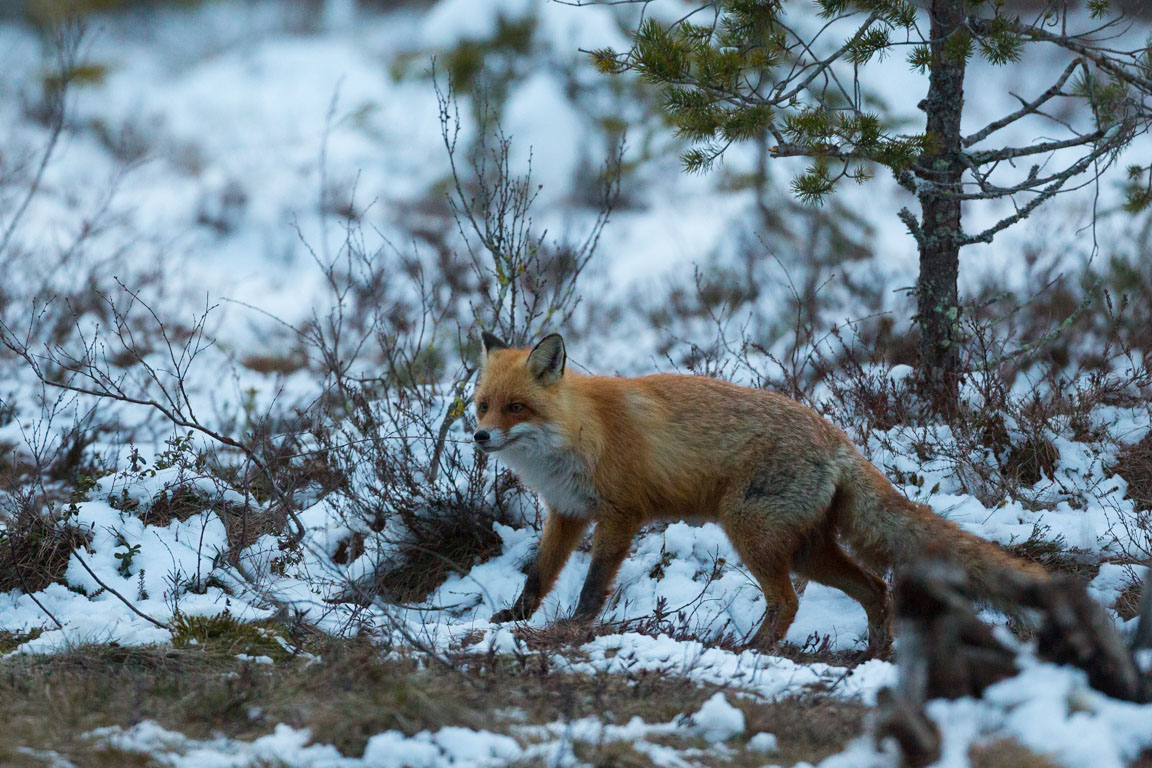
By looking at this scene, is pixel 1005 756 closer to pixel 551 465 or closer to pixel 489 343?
pixel 551 465

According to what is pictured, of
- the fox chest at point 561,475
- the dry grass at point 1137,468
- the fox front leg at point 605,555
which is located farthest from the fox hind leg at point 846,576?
the dry grass at point 1137,468

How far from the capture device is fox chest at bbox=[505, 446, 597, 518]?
5.36m

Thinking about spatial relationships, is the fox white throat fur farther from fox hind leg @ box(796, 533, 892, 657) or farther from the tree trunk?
the tree trunk

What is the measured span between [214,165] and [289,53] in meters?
6.73

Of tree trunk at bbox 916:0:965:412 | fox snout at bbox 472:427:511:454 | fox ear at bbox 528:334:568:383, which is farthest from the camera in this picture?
tree trunk at bbox 916:0:965:412

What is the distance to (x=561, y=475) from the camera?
5398 mm

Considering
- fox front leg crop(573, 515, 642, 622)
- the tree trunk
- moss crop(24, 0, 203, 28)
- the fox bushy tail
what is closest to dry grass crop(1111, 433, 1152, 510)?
the tree trunk

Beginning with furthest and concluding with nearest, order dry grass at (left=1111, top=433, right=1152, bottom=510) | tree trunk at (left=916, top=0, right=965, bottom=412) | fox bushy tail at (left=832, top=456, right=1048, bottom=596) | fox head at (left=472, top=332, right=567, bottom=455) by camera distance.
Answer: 1. tree trunk at (left=916, top=0, right=965, bottom=412)
2. dry grass at (left=1111, top=433, right=1152, bottom=510)
3. fox head at (left=472, top=332, right=567, bottom=455)
4. fox bushy tail at (left=832, top=456, right=1048, bottom=596)

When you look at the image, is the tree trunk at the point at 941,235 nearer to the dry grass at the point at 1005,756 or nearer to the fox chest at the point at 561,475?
the fox chest at the point at 561,475

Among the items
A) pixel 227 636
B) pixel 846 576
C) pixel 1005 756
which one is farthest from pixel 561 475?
pixel 1005 756

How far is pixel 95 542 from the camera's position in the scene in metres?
5.77

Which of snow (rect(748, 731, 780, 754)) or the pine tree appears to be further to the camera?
the pine tree

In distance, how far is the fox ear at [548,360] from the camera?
5.40m

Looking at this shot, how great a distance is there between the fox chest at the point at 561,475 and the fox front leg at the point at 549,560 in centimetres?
12
